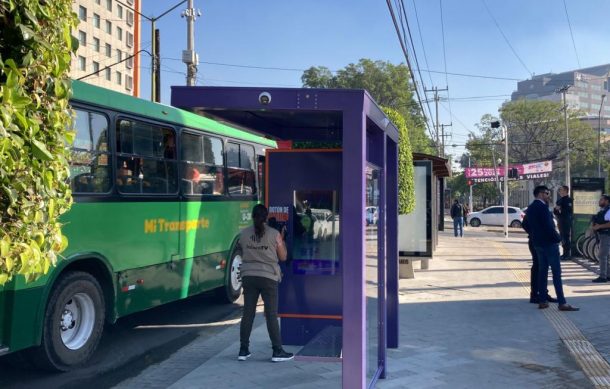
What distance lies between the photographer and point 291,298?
6.38 meters

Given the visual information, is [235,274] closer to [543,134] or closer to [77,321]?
[77,321]

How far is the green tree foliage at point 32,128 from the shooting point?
6.44ft

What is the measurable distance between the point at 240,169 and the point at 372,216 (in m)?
5.35

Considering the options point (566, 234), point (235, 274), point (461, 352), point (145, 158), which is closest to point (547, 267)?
point (461, 352)

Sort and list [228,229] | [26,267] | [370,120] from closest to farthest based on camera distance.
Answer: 1. [26,267]
2. [370,120]
3. [228,229]

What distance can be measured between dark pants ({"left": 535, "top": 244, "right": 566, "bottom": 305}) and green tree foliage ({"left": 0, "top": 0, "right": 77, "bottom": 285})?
24.6ft

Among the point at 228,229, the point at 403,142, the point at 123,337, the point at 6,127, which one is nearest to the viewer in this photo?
the point at 6,127

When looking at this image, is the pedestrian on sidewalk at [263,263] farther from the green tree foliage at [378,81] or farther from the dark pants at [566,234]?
the green tree foliage at [378,81]

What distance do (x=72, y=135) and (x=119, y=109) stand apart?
14.0 ft

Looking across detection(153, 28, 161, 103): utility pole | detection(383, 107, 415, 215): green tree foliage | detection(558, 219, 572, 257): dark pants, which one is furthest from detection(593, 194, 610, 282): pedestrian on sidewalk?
detection(153, 28, 161, 103): utility pole

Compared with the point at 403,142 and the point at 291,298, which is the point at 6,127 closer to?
the point at 291,298

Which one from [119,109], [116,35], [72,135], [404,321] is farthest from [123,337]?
[116,35]

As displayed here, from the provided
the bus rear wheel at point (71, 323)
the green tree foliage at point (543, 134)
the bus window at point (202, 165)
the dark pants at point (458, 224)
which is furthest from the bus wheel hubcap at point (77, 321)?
the green tree foliage at point (543, 134)

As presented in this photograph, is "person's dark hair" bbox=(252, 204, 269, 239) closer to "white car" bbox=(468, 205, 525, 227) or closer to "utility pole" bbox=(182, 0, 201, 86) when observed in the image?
"utility pole" bbox=(182, 0, 201, 86)
